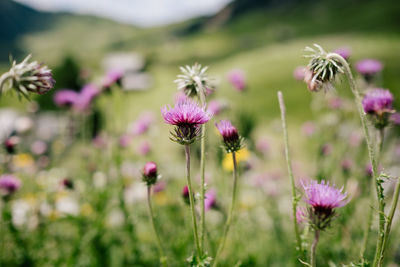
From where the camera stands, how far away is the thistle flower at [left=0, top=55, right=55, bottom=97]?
5.08 feet

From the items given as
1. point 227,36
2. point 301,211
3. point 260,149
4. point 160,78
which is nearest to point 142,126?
point 260,149

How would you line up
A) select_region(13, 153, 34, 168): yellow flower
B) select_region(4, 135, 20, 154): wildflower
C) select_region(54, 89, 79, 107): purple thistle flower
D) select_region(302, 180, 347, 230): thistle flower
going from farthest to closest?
select_region(13, 153, 34, 168): yellow flower < select_region(54, 89, 79, 107): purple thistle flower < select_region(4, 135, 20, 154): wildflower < select_region(302, 180, 347, 230): thistle flower

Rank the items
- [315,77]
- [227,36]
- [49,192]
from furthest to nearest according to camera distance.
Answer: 1. [227,36]
2. [49,192]
3. [315,77]

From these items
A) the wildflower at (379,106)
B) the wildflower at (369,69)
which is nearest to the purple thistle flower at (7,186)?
the wildflower at (379,106)

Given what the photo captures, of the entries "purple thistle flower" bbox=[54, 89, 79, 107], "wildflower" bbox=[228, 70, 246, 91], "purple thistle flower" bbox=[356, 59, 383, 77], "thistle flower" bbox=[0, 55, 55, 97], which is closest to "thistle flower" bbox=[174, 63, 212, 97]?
"thistle flower" bbox=[0, 55, 55, 97]

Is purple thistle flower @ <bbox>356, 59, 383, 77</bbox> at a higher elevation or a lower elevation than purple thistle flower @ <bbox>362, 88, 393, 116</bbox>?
higher

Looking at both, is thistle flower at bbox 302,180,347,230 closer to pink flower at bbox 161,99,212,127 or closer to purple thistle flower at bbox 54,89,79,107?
pink flower at bbox 161,99,212,127

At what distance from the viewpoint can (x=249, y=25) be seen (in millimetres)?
101250

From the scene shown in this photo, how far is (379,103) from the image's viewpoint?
212cm

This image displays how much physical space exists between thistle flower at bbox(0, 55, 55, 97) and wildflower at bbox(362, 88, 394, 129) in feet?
6.87

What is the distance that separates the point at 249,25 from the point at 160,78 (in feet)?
237

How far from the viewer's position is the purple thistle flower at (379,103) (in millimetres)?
2111

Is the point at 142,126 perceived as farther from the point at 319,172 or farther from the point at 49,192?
the point at 319,172

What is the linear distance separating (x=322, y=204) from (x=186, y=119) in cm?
84
